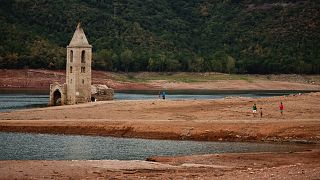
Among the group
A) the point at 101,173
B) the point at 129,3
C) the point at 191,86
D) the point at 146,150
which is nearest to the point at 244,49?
the point at 129,3

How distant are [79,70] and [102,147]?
2764 centimetres

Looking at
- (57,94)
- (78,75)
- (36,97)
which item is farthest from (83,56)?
(36,97)

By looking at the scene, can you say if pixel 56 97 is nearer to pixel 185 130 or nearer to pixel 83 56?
pixel 83 56

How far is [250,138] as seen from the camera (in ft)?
157

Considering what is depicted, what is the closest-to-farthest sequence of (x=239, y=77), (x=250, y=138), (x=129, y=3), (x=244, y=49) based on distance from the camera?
(x=250, y=138), (x=239, y=77), (x=244, y=49), (x=129, y=3)

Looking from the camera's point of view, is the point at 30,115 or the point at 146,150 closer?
the point at 146,150

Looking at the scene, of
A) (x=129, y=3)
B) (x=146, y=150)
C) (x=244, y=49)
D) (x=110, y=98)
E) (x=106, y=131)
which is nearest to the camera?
(x=146, y=150)

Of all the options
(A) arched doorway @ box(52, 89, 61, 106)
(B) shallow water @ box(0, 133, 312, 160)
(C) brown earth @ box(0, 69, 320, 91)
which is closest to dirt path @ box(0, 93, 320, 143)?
(B) shallow water @ box(0, 133, 312, 160)

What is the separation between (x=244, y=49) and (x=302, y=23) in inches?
600

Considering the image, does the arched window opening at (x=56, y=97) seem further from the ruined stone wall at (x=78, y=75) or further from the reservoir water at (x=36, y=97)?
the ruined stone wall at (x=78, y=75)

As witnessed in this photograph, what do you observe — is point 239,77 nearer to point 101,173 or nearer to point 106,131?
point 106,131

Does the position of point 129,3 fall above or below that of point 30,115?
above

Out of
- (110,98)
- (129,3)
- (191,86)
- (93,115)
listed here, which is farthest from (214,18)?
(93,115)

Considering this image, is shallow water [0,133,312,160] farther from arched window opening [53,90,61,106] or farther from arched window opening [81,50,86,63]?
arched window opening [53,90,61,106]
